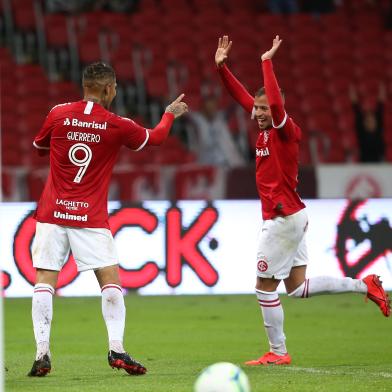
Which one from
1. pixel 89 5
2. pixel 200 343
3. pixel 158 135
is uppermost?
pixel 89 5

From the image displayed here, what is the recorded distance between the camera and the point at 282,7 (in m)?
21.6

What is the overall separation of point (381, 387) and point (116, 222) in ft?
21.0

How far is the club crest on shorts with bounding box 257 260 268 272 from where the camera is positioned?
25.4 ft

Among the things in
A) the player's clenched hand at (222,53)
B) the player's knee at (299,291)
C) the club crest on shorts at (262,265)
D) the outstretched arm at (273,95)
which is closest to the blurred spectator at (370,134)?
the player's clenched hand at (222,53)

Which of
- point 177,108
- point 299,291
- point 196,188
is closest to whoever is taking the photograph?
point 177,108

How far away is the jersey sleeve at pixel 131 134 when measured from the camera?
23.8ft

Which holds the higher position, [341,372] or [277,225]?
[277,225]

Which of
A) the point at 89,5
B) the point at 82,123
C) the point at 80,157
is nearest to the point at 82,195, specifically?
the point at 80,157

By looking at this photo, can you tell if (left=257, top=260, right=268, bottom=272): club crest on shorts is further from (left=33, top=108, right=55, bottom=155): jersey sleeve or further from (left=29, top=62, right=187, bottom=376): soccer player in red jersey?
(left=33, top=108, right=55, bottom=155): jersey sleeve

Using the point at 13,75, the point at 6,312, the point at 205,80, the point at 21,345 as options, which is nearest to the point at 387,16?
the point at 205,80

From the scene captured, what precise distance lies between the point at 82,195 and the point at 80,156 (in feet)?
0.78

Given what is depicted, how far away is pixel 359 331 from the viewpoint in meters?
10.0

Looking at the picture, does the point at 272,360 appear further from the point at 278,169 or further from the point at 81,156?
the point at 81,156

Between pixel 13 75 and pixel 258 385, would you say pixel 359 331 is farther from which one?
pixel 13 75
